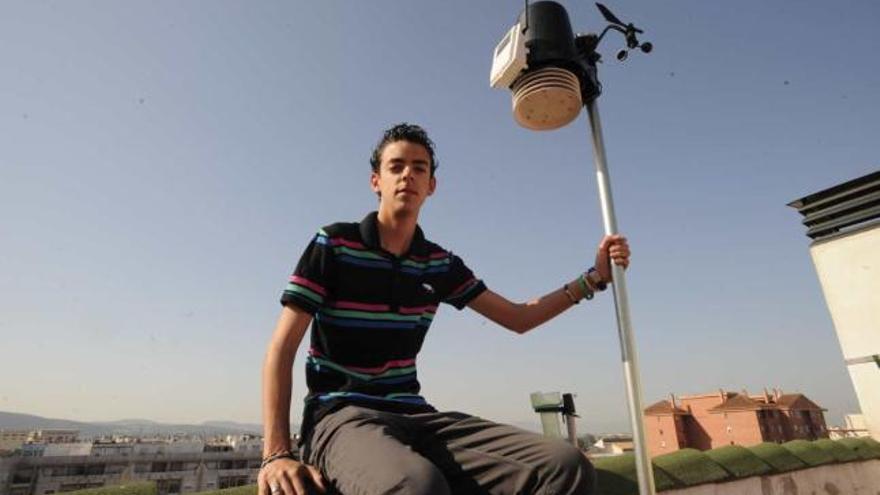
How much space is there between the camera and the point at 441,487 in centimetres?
154

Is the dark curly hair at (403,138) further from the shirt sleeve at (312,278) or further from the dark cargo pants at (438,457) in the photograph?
the dark cargo pants at (438,457)

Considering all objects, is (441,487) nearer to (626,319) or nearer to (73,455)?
(626,319)

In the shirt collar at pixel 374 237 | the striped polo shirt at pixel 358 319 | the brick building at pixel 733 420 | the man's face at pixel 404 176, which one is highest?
the man's face at pixel 404 176

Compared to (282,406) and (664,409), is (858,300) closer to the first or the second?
(282,406)

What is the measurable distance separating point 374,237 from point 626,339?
1394 millimetres

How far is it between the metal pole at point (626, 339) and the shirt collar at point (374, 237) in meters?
1.07

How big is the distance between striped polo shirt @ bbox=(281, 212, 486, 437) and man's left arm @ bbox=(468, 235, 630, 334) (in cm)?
60

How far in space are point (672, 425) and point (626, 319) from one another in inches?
2365

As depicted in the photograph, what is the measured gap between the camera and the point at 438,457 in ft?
6.63

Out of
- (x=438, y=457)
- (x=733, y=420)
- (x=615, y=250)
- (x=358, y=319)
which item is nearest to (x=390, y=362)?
(x=358, y=319)

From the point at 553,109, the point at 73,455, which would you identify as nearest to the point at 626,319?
the point at 553,109

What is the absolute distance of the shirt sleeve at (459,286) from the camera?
286 centimetres

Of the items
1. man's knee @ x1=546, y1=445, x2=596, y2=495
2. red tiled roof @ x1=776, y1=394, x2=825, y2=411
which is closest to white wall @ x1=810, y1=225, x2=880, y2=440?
man's knee @ x1=546, y1=445, x2=596, y2=495

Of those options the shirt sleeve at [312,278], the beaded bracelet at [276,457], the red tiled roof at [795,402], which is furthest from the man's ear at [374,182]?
the red tiled roof at [795,402]
